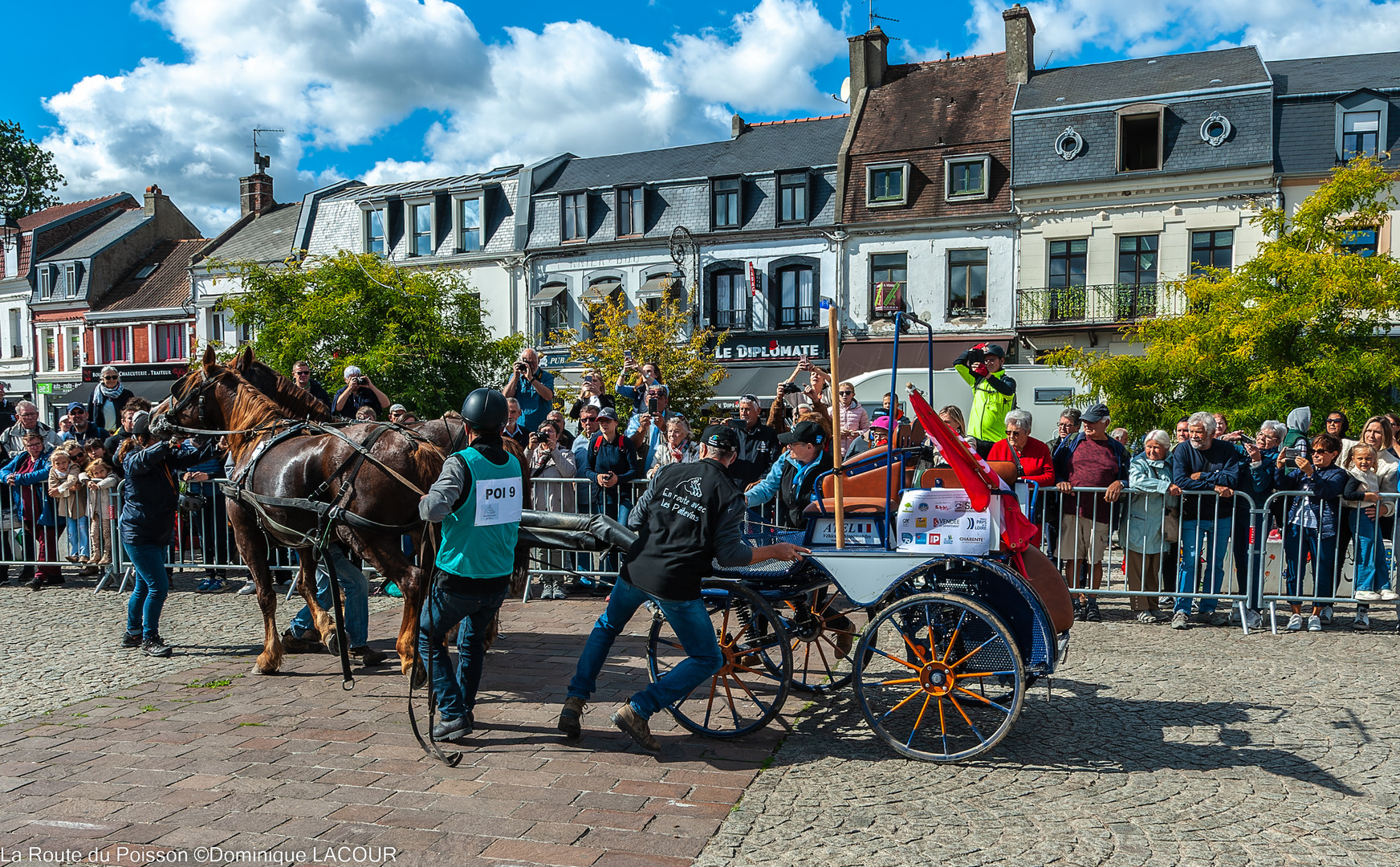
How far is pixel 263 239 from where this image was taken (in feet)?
127

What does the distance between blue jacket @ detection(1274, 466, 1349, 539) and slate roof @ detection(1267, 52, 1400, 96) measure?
19.2 meters

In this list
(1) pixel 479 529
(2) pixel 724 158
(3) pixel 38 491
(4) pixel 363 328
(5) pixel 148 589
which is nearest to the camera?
(1) pixel 479 529

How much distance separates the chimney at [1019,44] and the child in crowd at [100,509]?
83.8 ft

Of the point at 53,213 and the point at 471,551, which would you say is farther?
the point at 53,213

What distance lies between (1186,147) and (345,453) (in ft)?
78.4

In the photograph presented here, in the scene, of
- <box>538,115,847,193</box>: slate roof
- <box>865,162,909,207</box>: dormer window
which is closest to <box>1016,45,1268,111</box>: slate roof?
<box>865,162,909,207</box>: dormer window

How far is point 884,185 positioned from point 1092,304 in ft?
21.6


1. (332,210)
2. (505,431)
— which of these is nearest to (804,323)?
(332,210)

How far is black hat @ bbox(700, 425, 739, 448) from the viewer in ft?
16.5

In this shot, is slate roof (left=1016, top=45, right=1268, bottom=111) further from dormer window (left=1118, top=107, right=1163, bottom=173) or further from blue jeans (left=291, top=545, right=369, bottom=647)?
blue jeans (left=291, top=545, right=369, bottom=647)

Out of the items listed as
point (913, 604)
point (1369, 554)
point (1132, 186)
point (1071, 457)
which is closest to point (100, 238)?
point (1132, 186)

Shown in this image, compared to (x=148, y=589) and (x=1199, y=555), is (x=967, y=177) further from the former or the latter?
(x=148, y=589)

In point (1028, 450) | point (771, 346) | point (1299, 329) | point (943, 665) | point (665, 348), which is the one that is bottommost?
point (943, 665)

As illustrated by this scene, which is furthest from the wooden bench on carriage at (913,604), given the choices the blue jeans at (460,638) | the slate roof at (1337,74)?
the slate roof at (1337,74)
